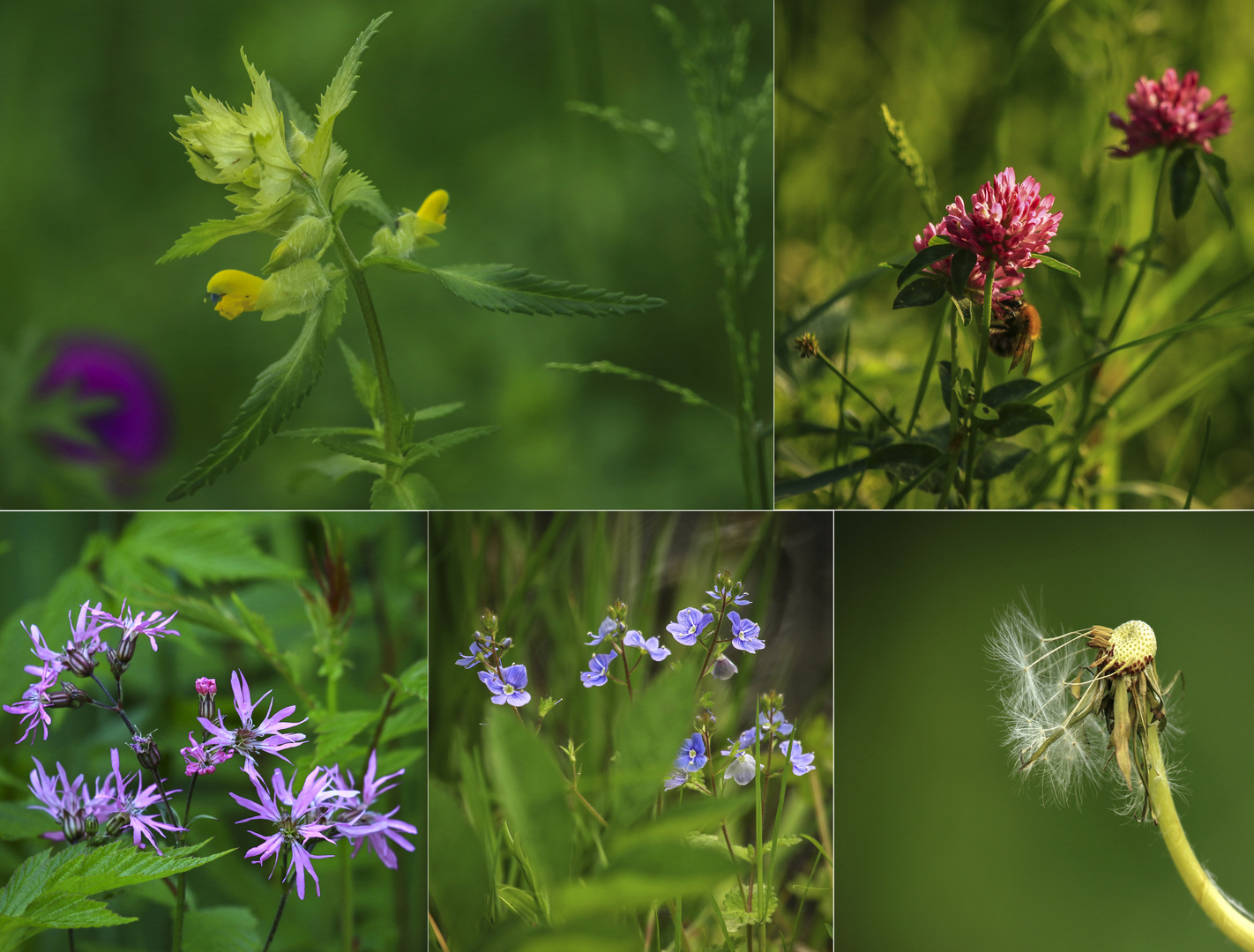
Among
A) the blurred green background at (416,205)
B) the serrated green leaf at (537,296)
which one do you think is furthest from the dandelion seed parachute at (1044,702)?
the serrated green leaf at (537,296)

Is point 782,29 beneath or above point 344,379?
above

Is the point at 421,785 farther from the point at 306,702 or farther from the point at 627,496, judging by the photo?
the point at 627,496

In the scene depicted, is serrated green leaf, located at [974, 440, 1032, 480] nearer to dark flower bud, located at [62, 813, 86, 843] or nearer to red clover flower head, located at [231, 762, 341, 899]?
red clover flower head, located at [231, 762, 341, 899]

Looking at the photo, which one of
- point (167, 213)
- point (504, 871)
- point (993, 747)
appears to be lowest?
point (504, 871)

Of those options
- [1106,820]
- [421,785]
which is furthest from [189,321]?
[1106,820]

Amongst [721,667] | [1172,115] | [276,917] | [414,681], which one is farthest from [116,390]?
[1172,115]

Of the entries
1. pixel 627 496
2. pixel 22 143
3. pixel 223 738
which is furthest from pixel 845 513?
pixel 22 143
